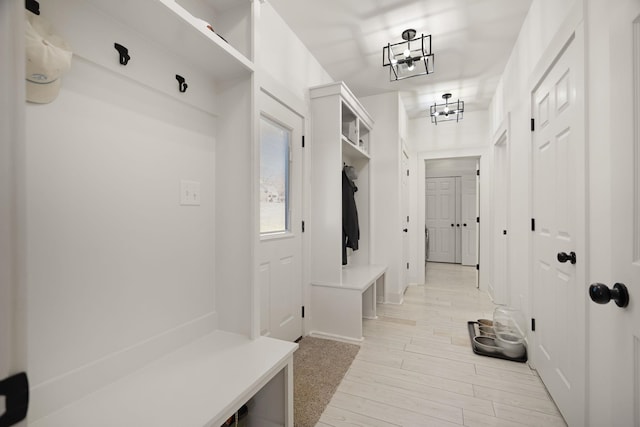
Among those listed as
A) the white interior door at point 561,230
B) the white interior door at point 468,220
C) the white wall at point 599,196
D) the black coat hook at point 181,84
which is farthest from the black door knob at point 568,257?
the white interior door at point 468,220

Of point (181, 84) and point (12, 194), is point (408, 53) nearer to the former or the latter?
point (181, 84)

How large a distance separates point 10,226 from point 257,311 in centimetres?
116

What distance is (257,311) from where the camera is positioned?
154 centimetres

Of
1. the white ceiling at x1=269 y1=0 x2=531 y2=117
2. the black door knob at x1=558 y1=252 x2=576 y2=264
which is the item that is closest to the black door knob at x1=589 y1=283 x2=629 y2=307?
the black door knob at x1=558 y1=252 x2=576 y2=264

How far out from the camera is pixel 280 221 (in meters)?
2.42

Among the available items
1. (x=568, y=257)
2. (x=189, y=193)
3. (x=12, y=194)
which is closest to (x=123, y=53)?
(x=189, y=193)

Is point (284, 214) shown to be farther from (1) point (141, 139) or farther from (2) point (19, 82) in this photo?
(2) point (19, 82)

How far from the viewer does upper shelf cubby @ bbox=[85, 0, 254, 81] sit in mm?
1069

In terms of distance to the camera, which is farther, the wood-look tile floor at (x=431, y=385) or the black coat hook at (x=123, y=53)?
the wood-look tile floor at (x=431, y=385)

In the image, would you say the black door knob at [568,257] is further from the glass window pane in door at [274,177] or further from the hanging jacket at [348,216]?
the hanging jacket at [348,216]

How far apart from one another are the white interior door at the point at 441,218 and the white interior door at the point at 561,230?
4649 mm

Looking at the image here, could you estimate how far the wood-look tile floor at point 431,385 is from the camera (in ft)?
5.31

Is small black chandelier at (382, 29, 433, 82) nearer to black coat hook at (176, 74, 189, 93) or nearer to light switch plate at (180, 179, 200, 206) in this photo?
black coat hook at (176, 74, 189, 93)

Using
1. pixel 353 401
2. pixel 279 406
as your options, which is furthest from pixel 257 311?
pixel 353 401
